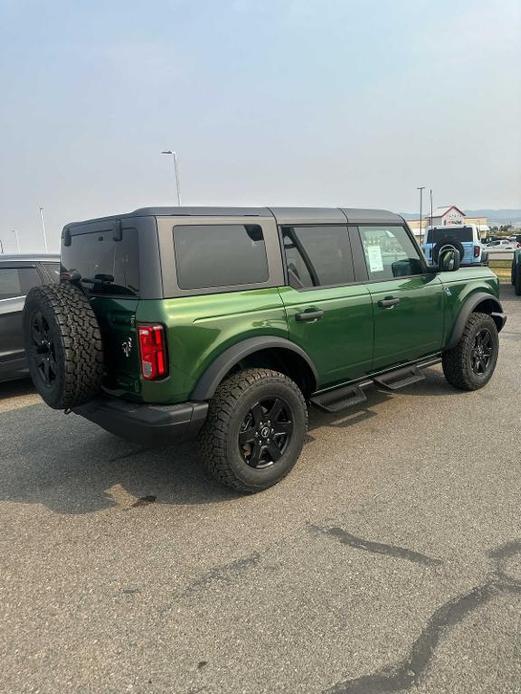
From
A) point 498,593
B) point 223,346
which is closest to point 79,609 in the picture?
point 223,346

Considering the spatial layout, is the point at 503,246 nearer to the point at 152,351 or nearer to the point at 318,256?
the point at 318,256

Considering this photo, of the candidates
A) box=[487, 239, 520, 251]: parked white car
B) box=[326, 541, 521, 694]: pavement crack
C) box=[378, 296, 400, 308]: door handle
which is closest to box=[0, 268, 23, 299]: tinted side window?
box=[378, 296, 400, 308]: door handle

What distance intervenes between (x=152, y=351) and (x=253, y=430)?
92cm

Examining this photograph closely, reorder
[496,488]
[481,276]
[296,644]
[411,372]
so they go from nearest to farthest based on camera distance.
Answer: [296,644]
[496,488]
[411,372]
[481,276]

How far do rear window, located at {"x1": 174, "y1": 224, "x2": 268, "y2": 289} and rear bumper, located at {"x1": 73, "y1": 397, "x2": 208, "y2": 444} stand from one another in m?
0.77

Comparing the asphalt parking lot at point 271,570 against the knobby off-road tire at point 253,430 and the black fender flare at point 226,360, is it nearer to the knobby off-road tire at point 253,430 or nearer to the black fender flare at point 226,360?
the knobby off-road tire at point 253,430

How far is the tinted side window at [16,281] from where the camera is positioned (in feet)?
19.7

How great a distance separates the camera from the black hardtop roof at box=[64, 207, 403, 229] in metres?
3.17

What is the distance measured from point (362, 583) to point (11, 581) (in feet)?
5.94

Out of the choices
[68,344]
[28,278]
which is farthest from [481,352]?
[28,278]

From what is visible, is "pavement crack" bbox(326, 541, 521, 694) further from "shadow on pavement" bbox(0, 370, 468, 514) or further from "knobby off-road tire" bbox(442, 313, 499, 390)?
"knobby off-road tire" bbox(442, 313, 499, 390)

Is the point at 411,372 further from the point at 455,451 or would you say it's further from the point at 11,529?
the point at 11,529

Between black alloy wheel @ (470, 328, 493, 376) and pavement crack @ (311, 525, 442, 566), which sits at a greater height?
black alloy wheel @ (470, 328, 493, 376)

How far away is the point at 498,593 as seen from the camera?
7.82 feet
